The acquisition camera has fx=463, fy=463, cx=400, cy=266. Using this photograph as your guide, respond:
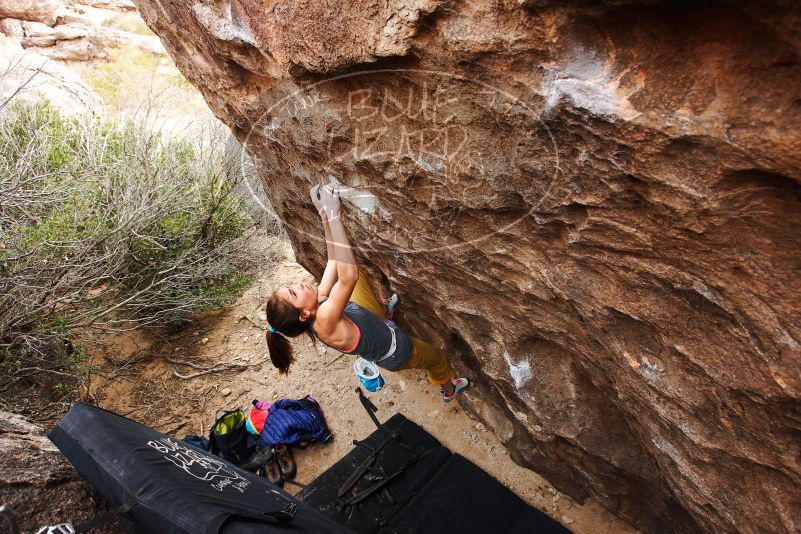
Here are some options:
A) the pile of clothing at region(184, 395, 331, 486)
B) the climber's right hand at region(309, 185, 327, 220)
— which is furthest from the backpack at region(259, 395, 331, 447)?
the climber's right hand at region(309, 185, 327, 220)

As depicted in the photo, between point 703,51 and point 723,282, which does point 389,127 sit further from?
point 723,282

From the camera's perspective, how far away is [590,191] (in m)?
1.36

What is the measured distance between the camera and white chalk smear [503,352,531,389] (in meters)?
2.22

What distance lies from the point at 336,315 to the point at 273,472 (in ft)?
5.84

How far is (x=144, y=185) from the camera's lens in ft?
13.7

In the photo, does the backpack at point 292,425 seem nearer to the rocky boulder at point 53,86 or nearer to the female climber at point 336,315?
the female climber at point 336,315

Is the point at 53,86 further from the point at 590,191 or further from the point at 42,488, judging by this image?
the point at 590,191

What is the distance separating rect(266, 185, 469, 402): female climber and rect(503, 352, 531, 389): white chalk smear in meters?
0.60

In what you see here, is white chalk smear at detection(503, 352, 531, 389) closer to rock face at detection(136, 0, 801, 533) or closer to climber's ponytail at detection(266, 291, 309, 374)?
rock face at detection(136, 0, 801, 533)

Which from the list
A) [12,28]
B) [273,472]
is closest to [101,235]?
[273,472]

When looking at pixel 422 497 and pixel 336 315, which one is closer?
pixel 336 315

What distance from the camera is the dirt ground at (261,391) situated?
2.96 metres

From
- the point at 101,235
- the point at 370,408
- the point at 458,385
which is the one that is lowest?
the point at 370,408

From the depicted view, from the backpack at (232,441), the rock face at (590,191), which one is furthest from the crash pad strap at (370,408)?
the rock face at (590,191)
